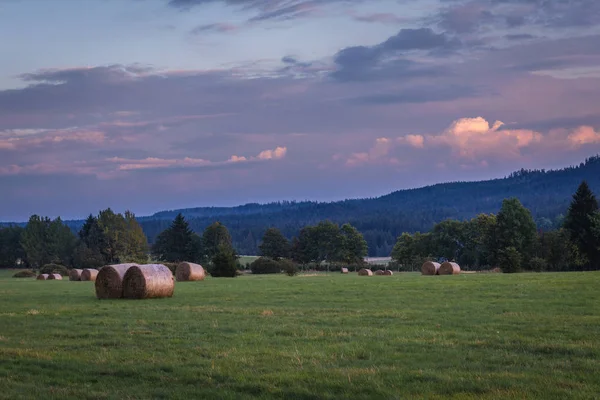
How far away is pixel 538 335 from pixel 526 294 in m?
11.6

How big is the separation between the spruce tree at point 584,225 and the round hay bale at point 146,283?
5781 cm

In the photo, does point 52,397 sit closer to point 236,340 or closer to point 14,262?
point 236,340

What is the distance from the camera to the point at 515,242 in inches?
3398

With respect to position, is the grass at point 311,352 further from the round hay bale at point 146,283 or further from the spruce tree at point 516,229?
the spruce tree at point 516,229

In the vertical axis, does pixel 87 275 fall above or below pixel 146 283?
below

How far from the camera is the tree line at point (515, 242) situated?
244ft

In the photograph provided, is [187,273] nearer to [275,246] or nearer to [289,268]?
[289,268]

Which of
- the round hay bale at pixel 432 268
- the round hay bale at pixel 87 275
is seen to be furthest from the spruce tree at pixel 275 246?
the round hay bale at pixel 432 268

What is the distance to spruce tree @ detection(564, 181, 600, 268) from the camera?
74250mm

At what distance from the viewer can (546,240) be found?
290ft

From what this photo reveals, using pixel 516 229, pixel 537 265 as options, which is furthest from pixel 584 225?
pixel 516 229

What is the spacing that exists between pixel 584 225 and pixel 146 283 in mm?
59887

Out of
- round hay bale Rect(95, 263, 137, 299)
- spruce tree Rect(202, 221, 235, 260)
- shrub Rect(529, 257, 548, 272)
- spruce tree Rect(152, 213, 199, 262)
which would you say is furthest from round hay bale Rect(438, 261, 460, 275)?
spruce tree Rect(152, 213, 199, 262)

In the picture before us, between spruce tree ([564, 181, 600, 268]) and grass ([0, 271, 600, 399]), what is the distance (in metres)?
57.0
